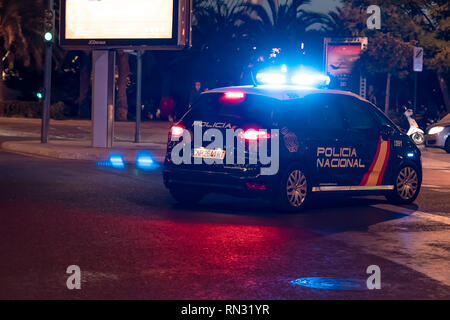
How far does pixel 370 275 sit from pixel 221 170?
4.37 m

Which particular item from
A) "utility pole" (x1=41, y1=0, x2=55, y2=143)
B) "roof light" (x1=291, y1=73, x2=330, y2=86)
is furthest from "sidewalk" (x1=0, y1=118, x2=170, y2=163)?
"roof light" (x1=291, y1=73, x2=330, y2=86)

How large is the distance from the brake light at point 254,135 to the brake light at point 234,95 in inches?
23.6

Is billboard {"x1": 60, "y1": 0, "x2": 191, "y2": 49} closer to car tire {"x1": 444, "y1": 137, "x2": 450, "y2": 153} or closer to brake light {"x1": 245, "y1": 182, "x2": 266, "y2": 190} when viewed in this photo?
car tire {"x1": 444, "y1": 137, "x2": 450, "y2": 153}

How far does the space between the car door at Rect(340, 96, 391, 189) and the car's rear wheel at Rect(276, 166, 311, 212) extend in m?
0.86

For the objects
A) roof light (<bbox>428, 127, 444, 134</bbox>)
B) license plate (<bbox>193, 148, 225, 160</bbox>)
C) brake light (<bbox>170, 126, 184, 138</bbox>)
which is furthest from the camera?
roof light (<bbox>428, 127, 444, 134</bbox>)

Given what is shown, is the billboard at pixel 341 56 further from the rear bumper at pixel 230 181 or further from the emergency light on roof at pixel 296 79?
the rear bumper at pixel 230 181

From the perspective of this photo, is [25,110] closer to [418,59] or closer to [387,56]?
[387,56]

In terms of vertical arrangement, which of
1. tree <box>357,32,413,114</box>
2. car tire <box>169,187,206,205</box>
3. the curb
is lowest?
car tire <box>169,187,206,205</box>

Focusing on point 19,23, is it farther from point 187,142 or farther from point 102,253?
point 102,253

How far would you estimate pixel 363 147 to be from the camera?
13461mm

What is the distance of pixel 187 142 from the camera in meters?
12.5

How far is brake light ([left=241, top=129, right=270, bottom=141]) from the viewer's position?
12.0 m

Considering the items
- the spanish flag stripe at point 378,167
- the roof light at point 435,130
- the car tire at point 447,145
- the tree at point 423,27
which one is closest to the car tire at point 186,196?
the spanish flag stripe at point 378,167
